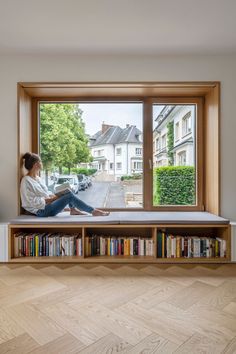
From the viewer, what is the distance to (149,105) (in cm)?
311

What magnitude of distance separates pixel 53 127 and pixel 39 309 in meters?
2.27

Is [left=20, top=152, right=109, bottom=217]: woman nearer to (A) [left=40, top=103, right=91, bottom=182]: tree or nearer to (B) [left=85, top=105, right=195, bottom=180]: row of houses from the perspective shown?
(A) [left=40, top=103, right=91, bottom=182]: tree

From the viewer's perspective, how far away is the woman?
8.80ft

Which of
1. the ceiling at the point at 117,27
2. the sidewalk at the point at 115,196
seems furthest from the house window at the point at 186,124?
the sidewalk at the point at 115,196

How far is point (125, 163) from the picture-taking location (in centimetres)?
322

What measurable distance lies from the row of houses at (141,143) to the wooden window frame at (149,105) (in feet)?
0.34

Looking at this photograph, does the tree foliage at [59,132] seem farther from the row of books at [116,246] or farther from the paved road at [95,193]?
the row of books at [116,246]

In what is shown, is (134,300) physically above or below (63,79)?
below

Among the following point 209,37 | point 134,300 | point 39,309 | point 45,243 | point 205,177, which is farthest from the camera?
point 205,177

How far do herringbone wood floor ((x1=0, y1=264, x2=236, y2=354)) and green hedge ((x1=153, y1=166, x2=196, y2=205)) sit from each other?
3.16 ft

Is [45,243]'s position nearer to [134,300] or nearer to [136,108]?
[134,300]

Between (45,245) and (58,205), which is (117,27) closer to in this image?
(58,205)

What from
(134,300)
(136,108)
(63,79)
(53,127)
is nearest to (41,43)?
(63,79)

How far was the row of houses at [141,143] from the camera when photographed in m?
3.16
